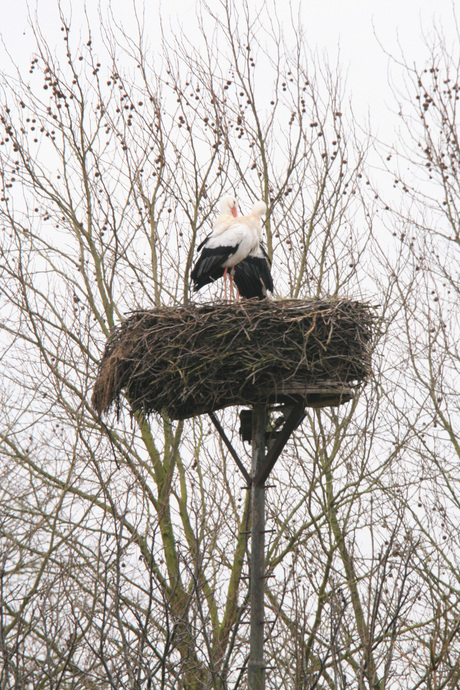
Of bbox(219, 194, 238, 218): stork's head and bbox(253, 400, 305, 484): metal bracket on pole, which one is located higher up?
bbox(219, 194, 238, 218): stork's head

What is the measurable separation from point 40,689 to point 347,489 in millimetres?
3746

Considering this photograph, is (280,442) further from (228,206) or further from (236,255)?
(228,206)

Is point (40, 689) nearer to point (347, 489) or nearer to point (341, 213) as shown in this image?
point (347, 489)

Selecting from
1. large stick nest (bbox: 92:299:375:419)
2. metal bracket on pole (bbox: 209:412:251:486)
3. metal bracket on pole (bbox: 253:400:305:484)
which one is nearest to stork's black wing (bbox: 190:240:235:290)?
large stick nest (bbox: 92:299:375:419)

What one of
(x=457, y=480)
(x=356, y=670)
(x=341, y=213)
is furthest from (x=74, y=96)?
(x=356, y=670)

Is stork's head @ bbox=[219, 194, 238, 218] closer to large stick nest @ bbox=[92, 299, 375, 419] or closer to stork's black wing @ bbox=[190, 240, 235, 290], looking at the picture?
stork's black wing @ bbox=[190, 240, 235, 290]

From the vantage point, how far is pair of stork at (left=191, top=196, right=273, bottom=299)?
313 inches

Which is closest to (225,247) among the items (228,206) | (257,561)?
(228,206)

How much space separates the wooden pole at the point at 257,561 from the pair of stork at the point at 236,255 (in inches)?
69.1

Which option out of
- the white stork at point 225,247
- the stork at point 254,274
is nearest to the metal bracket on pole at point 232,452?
the white stork at point 225,247

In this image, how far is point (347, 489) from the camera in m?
9.60

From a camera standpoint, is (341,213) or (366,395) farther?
(341,213)

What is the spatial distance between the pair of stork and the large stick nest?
159 cm

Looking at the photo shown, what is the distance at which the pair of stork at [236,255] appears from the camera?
794 cm
